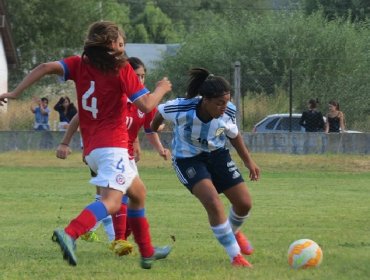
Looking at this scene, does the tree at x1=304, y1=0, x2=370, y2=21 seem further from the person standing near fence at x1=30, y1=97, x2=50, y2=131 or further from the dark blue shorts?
the dark blue shorts

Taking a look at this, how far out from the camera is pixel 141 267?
7.78m

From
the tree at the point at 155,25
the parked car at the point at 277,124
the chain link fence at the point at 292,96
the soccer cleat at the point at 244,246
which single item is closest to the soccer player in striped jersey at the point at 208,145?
the soccer cleat at the point at 244,246

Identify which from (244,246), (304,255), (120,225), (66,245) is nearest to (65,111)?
(120,225)

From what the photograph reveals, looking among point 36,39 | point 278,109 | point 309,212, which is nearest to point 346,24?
point 278,109

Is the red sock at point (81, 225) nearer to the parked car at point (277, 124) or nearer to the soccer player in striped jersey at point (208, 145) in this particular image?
the soccer player in striped jersey at point (208, 145)

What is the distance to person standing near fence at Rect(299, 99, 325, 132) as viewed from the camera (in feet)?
74.0

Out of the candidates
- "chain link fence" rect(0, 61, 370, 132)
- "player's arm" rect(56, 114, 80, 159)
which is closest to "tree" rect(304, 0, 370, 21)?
"chain link fence" rect(0, 61, 370, 132)

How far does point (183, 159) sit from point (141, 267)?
0.93 metres

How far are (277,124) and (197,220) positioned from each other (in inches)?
534

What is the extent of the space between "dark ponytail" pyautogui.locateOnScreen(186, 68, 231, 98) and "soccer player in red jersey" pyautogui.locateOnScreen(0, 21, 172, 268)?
76cm

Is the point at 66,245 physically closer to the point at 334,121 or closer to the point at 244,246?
the point at 244,246

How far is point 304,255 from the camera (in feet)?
24.9

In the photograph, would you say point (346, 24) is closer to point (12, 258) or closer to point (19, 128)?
point (19, 128)

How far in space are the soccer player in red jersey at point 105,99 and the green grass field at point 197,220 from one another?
0.69 meters
